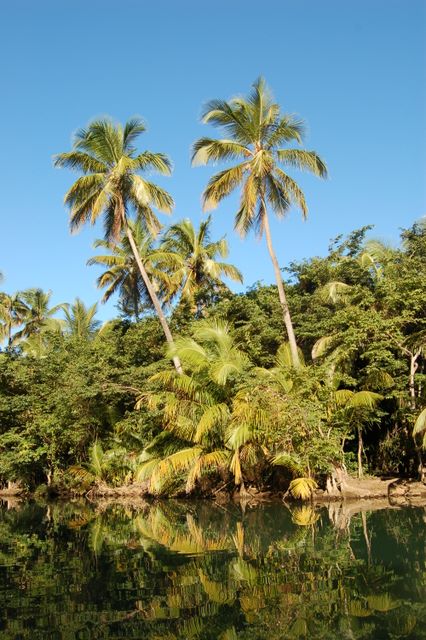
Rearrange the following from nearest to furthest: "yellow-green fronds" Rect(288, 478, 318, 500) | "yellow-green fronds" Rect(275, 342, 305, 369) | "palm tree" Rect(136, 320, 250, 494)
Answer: "yellow-green fronds" Rect(288, 478, 318, 500) < "palm tree" Rect(136, 320, 250, 494) < "yellow-green fronds" Rect(275, 342, 305, 369)

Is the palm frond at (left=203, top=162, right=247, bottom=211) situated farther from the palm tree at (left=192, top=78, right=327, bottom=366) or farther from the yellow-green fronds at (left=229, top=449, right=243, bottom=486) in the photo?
the yellow-green fronds at (left=229, top=449, right=243, bottom=486)

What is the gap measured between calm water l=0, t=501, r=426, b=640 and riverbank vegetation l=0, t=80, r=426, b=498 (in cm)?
420

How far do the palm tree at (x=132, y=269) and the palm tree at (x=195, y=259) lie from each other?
945 millimetres

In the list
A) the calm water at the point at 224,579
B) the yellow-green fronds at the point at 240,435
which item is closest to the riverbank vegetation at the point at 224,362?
the yellow-green fronds at the point at 240,435

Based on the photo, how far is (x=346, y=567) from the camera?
24.7 ft

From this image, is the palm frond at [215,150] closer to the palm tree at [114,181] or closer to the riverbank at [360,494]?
the palm tree at [114,181]

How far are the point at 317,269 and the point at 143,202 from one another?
7908 mm

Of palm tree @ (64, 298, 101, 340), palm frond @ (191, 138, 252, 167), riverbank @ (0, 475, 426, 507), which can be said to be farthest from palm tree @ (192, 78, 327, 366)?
palm tree @ (64, 298, 101, 340)

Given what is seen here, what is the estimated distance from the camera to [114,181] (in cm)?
2220

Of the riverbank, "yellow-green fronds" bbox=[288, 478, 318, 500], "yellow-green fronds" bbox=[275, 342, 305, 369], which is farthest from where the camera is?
"yellow-green fronds" bbox=[275, 342, 305, 369]

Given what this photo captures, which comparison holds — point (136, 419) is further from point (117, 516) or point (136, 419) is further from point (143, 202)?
point (143, 202)

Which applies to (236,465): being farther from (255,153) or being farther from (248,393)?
(255,153)

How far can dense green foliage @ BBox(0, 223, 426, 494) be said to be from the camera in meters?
16.6

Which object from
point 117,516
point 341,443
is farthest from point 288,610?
point 341,443
